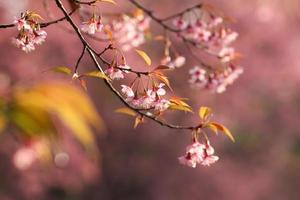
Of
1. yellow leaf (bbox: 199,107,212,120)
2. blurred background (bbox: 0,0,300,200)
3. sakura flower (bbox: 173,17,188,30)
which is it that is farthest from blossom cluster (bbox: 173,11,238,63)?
blurred background (bbox: 0,0,300,200)

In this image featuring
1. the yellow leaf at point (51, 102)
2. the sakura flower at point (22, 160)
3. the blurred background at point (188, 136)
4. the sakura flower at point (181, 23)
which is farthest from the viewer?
the blurred background at point (188, 136)

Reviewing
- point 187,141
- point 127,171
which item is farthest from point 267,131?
point 127,171

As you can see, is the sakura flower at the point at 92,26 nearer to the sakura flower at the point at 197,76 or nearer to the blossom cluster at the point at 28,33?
the blossom cluster at the point at 28,33

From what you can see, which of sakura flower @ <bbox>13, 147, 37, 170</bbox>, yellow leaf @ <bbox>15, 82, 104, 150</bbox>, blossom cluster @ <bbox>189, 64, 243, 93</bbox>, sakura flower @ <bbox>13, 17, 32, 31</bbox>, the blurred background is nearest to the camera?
sakura flower @ <bbox>13, 17, 32, 31</bbox>

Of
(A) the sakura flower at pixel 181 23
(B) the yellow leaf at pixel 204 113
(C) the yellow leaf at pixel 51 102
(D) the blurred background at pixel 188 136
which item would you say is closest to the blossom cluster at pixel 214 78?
(A) the sakura flower at pixel 181 23

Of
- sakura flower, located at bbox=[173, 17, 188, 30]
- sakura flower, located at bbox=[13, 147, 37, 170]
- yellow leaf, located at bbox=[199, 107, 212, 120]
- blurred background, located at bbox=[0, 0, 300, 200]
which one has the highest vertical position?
blurred background, located at bbox=[0, 0, 300, 200]

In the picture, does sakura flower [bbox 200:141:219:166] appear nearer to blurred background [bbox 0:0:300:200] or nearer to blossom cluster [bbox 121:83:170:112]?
blossom cluster [bbox 121:83:170:112]
